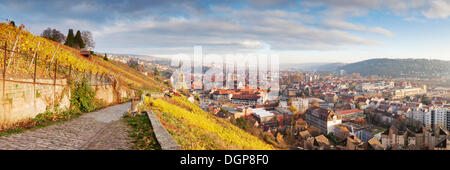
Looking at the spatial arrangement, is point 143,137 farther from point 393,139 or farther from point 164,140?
point 393,139

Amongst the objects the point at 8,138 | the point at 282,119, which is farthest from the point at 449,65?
the point at 8,138

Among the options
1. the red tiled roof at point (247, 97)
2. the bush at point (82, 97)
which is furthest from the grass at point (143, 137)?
the red tiled roof at point (247, 97)

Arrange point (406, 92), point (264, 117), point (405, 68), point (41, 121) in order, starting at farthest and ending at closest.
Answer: point (405, 68), point (406, 92), point (264, 117), point (41, 121)

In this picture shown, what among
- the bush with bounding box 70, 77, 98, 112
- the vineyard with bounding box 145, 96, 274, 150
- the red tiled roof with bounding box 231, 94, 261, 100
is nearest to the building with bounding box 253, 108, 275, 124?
the red tiled roof with bounding box 231, 94, 261, 100

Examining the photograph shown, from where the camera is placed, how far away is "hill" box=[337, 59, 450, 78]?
68.5 m

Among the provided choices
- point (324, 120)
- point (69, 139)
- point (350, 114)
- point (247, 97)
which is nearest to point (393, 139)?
point (324, 120)

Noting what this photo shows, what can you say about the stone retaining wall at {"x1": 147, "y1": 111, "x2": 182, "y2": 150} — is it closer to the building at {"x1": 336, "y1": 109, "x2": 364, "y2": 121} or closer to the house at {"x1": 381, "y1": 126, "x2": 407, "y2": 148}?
the house at {"x1": 381, "y1": 126, "x2": 407, "y2": 148}

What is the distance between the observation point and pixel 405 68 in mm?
76625

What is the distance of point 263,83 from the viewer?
184ft

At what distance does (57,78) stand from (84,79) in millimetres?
1678

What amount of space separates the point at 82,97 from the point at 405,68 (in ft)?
304

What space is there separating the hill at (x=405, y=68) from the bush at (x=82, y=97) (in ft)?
255

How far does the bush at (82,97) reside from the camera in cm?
821

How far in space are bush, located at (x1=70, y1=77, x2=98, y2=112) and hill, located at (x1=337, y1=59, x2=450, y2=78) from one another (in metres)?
77.6
